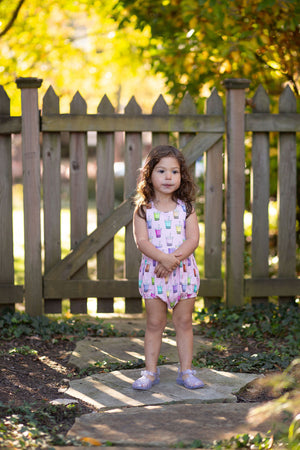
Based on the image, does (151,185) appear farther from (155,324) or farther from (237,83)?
(237,83)

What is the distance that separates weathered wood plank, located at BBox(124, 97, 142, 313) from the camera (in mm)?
4629

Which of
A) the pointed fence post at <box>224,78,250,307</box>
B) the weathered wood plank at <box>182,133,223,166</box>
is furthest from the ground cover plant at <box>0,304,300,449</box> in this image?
the weathered wood plank at <box>182,133,223,166</box>

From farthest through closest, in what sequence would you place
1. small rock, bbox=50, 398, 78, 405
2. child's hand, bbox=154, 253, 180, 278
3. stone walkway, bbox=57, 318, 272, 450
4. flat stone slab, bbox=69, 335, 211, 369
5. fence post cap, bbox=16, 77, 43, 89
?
1. fence post cap, bbox=16, 77, 43, 89
2. flat stone slab, bbox=69, 335, 211, 369
3. child's hand, bbox=154, 253, 180, 278
4. small rock, bbox=50, 398, 78, 405
5. stone walkway, bbox=57, 318, 272, 450

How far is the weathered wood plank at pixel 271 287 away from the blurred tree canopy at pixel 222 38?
1.76m

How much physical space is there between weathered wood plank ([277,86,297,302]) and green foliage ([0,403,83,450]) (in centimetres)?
253

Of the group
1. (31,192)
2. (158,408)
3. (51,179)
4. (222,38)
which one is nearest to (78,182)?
(51,179)

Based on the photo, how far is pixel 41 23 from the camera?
23.4ft

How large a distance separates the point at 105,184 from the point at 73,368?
1610 millimetres

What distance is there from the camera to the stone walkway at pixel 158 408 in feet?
7.94

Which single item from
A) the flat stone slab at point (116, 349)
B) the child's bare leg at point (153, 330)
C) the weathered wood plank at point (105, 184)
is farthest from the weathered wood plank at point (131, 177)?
the child's bare leg at point (153, 330)

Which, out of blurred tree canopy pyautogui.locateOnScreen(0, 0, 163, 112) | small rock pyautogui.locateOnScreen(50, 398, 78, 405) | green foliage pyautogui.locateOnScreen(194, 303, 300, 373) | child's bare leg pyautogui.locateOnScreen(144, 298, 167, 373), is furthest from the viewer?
blurred tree canopy pyautogui.locateOnScreen(0, 0, 163, 112)

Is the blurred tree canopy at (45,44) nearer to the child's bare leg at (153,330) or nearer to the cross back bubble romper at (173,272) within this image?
the cross back bubble romper at (173,272)

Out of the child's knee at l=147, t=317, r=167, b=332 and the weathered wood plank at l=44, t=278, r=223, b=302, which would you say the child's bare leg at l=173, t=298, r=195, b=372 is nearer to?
the child's knee at l=147, t=317, r=167, b=332

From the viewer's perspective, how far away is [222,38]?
17.1 ft
